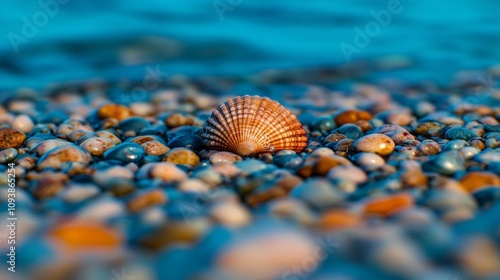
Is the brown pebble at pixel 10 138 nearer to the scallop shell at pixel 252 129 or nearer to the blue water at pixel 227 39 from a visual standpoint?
the scallop shell at pixel 252 129

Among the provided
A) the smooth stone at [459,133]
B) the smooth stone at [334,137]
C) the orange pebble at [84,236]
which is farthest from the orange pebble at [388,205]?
the smooth stone at [459,133]

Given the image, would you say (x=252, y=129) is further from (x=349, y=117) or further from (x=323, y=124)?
(x=349, y=117)

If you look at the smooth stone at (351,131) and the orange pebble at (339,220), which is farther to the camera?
the smooth stone at (351,131)

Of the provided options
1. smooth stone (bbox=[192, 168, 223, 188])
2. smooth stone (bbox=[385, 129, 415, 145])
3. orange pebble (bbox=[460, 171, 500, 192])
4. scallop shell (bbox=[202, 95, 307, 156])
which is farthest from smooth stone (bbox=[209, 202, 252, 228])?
smooth stone (bbox=[385, 129, 415, 145])

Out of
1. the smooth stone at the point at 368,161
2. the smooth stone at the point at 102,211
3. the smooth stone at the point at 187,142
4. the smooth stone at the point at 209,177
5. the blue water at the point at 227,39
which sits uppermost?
the blue water at the point at 227,39

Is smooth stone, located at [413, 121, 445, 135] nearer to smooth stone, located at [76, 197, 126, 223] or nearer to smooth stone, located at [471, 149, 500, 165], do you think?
smooth stone, located at [471, 149, 500, 165]

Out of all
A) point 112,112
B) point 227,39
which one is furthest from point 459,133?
point 227,39

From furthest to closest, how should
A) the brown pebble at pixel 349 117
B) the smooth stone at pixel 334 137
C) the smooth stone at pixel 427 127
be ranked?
the brown pebble at pixel 349 117
the smooth stone at pixel 427 127
the smooth stone at pixel 334 137
